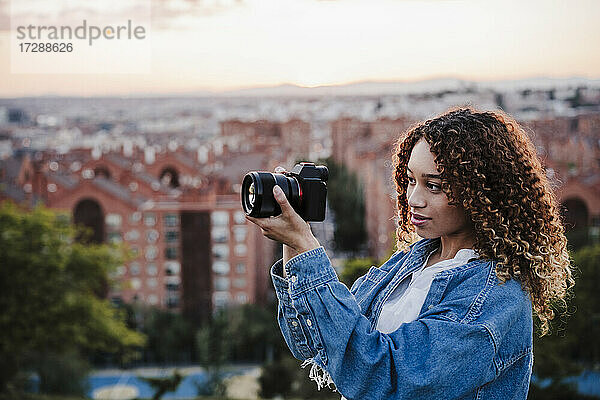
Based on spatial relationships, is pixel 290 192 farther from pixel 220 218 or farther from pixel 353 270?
pixel 220 218

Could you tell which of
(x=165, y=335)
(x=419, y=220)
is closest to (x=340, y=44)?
(x=165, y=335)

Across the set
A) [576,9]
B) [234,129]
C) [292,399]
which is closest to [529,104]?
[576,9]

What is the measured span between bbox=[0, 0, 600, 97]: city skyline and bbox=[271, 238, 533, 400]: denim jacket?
4.60 metres

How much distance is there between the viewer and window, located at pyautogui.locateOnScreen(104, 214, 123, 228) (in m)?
6.39

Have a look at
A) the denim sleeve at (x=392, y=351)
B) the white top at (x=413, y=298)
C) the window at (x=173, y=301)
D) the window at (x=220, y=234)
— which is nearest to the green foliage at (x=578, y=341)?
the window at (x=220, y=234)

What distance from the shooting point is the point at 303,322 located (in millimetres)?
751

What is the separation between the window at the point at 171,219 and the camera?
21.0ft

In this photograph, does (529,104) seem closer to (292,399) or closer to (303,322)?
(292,399)

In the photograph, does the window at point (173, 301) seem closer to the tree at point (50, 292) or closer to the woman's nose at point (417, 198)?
the tree at point (50, 292)

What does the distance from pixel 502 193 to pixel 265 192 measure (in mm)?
259

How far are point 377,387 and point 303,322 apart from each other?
0.32 ft

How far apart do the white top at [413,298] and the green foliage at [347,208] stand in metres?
5.35

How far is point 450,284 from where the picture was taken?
30.5 inches

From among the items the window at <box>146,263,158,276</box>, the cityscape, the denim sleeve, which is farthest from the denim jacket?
the window at <box>146,263,158,276</box>
